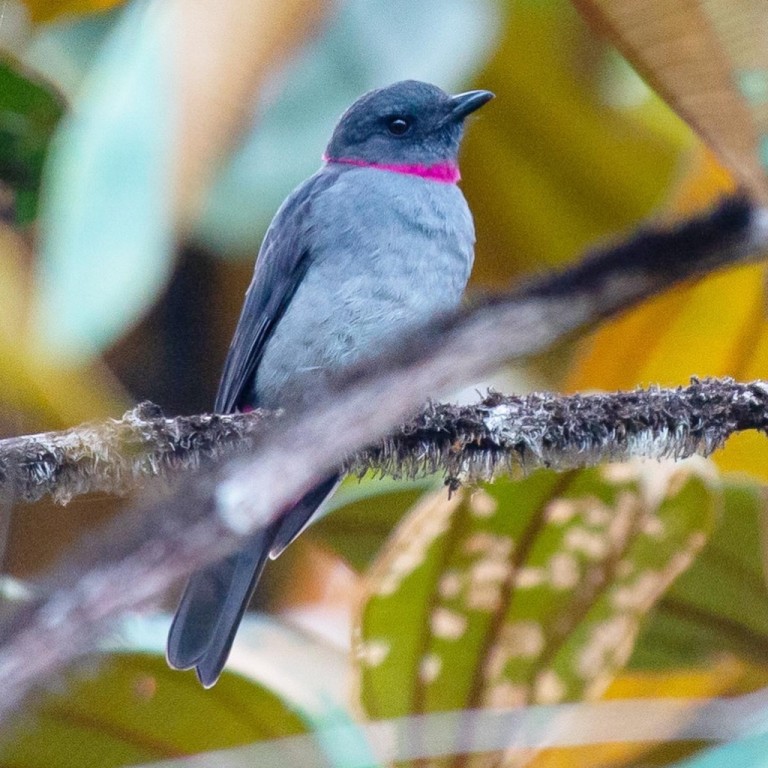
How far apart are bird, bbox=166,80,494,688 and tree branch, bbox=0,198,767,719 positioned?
936mm

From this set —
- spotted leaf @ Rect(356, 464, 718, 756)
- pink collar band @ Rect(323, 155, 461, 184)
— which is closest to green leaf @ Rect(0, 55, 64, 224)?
pink collar band @ Rect(323, 155, 461, 184)

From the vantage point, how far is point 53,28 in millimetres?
1470

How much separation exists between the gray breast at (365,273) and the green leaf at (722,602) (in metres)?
0.49

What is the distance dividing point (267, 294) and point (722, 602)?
2.44 ft

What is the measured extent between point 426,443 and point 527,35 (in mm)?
976

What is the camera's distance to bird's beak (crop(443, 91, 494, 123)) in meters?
1.50

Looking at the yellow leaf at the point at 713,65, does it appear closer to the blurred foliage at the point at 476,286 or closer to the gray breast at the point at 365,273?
the blurred foliage at the point at 476,286

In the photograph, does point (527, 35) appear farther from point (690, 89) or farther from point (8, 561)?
point (690, 89)

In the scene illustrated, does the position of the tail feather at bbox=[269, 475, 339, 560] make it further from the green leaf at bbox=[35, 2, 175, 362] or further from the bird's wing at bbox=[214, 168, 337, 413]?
the green leaf at bbox=[35, 2, 175, 362]

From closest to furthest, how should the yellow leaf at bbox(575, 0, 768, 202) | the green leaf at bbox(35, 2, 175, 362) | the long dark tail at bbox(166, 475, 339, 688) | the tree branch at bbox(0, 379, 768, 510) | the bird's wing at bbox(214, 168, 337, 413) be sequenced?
the yellow leaf at bbox(575, 0, 768, 202) → the tree branch at bbox(0, 379, 768, 510) → the green leaf at bbox(35, 2, 175, 362) → the long dark tail at bbox(166, 475, 339, 688) → the bird's wing at bbox(214, 168, 337, 413)

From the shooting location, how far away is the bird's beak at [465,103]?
58.9 inches

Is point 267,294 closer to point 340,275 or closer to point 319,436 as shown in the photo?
point 340,275

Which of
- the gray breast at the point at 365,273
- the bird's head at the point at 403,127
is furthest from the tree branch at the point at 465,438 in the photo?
the bird's head at the point at 403,127

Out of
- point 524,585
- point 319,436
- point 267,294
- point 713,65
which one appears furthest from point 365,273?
point 319,436
